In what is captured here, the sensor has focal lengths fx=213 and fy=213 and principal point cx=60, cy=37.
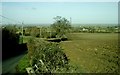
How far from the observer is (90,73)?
4.77m

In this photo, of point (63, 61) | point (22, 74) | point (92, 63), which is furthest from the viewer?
point (22, 74)

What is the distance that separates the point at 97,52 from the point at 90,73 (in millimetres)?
709

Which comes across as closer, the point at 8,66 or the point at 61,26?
the point at 8,66

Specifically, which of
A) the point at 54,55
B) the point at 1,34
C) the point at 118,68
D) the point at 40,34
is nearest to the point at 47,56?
the point at 54,55

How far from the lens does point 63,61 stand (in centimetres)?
863

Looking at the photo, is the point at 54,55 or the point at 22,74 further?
the point at 22,74

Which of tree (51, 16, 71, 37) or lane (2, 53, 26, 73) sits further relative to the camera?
tree (51, 16, 71, 37)

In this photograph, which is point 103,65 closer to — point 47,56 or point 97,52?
point 97,52

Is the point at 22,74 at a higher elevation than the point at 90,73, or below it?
below

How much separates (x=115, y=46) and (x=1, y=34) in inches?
699

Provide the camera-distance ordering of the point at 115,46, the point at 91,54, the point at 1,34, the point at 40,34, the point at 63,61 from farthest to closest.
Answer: the point at 40,34, the point at 1,34, the point at 63,61, the point at 91,54, the point at 115,46

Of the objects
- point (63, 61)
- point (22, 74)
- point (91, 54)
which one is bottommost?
point (22, 74)

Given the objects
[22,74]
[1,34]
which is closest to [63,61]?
[22,74]

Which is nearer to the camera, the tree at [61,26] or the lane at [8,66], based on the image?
the lane at [8,66]
